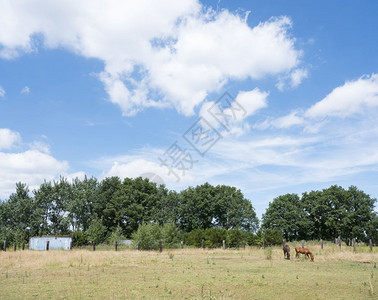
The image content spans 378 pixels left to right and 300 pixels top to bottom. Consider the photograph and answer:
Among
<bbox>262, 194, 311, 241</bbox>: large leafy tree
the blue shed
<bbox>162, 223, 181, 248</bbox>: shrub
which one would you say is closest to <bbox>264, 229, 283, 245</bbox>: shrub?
<bbox>162, 223, 181, 248</bbox>: shrub

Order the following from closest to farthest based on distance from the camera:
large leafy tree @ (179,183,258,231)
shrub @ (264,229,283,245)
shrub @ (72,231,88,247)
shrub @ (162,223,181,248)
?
shrub @ (162,223,181,248) → shrub @ (264,229,283,245) → shrub @ (72,231,88,247) → large leafy tree @ (179,183,258,231)

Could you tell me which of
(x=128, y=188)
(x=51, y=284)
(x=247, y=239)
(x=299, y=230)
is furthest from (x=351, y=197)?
(x=51, y=284)

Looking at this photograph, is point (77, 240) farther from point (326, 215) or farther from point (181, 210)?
point (326, 215)

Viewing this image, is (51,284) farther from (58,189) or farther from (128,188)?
(58,189)

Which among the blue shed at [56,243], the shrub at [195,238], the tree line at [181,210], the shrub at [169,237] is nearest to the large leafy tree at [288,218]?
the tree line at [181,210]

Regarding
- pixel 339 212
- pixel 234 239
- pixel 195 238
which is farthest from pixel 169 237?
pixel 339 212

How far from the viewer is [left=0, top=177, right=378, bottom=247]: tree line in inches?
2347

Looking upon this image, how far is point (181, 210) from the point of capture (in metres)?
64.9

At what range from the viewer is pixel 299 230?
63688 millimetres

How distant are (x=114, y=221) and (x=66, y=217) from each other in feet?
35.1

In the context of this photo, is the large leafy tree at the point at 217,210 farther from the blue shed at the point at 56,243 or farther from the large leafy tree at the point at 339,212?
the blue shed at the point at 56,243

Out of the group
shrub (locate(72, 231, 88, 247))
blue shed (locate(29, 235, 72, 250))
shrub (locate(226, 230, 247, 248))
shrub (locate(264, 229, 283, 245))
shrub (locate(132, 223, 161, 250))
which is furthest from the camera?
shrub (locate(72, 231, 88, 247))

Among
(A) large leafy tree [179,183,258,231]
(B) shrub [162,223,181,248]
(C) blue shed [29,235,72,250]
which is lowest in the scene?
(C) blue shed [29,235,72,250]

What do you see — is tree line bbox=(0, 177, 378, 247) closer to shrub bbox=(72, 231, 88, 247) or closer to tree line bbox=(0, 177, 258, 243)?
tree line bbox=(0, 177, 258, 243)
